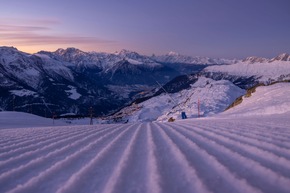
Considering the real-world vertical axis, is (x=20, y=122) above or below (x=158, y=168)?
above

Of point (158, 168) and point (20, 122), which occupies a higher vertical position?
point (20, 122)

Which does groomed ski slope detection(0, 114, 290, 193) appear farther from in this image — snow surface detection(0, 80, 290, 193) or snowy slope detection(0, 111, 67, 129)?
snowy slope detection(0, 111, 67, 129)

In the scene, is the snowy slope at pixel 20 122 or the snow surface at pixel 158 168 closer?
the snow surface at pixel 158 168

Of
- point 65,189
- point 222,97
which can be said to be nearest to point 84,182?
point 65,189

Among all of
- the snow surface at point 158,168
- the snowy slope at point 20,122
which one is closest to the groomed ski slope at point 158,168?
the snow surface at point 158,168

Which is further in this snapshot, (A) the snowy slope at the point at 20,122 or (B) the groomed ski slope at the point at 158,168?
(A) the snowy slope at the point at 20,122

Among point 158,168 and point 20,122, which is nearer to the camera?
point 158,168

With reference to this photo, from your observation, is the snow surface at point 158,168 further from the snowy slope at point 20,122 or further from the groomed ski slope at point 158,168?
the snowy slope at point 20,122

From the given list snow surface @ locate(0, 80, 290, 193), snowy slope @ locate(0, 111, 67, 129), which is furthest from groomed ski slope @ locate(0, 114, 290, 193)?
snowy slope @ locate(0, 111, 67, 129)

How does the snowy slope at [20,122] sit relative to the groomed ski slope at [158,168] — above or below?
above

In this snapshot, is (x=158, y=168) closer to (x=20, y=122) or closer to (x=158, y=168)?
(x=158, y=168)

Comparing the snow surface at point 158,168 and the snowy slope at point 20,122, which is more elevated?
the snowy slope at point 20,122

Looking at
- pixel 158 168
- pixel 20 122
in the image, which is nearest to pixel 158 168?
pixel 158 168

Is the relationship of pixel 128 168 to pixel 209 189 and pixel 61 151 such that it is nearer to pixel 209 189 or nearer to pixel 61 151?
pixel 209 189
